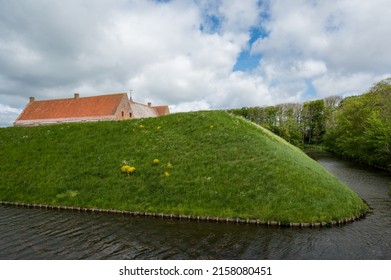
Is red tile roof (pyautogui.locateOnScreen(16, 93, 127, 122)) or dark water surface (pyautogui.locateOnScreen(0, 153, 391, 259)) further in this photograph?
red tile roof (pyautogui.locateOnScreen(16, 93, 127, 122))

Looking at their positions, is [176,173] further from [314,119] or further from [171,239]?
[314,119]

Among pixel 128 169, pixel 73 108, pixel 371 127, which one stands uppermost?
pixel 73 108

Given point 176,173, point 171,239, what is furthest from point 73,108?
point 171,239

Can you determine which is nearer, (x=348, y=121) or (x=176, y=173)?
(x=176, y=173)

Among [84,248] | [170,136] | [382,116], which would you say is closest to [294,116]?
[382,116]

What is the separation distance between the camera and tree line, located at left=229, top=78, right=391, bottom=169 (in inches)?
2039

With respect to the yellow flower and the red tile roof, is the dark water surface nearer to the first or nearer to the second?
the yellow flower

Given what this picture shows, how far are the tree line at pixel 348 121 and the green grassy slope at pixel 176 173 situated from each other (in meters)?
26.8

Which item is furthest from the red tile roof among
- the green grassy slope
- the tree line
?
the tree line

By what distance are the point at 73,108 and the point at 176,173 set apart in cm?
4723

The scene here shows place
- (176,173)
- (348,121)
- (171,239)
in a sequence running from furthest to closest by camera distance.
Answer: (348,121) → (176,173) → (171,239)

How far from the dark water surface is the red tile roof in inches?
1614

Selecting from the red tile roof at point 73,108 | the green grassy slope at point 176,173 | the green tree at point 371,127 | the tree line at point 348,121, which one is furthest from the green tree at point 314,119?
the green grassy slope at point 176,173

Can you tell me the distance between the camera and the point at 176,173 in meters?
27.8
